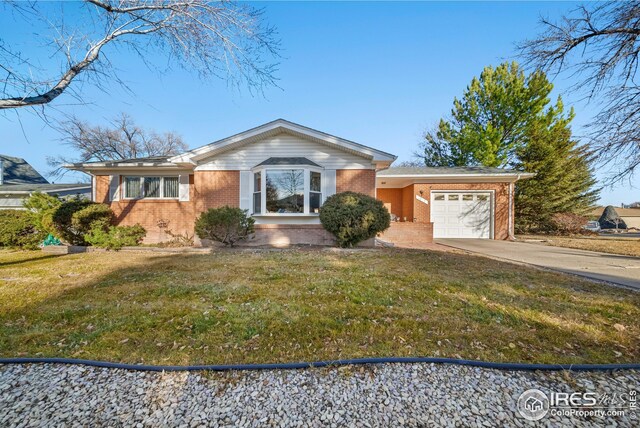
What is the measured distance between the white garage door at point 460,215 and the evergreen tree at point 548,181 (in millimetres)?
5563

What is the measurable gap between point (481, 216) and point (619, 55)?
7.61m

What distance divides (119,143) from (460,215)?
3535cm

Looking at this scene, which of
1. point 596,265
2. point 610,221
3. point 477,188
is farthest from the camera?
point 610,221

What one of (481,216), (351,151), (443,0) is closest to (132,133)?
(351,151)

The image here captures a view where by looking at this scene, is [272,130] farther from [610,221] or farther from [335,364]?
[610,221]

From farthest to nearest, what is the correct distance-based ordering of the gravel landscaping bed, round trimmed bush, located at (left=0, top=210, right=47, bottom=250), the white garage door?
the white garage door < round trimmed bush, located at (left=0, top=210, right=47, bottom=250) < the gravel landscaping bed

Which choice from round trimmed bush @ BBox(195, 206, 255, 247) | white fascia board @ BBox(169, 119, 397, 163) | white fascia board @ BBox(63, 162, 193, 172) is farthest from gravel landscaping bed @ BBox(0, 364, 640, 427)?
white fascia board @ BBox(63, 162, 193, 172)

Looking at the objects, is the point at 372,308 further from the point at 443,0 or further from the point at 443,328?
the point at 443,0

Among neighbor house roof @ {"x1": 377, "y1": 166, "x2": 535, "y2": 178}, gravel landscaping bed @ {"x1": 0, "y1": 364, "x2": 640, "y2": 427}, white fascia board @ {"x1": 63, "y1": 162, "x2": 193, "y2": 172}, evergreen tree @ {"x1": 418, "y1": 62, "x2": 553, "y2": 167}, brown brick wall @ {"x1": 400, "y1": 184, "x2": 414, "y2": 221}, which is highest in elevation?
evergreen tree @ {"x1": 418, "y1": 62, "x2": 553, "y2": 167}

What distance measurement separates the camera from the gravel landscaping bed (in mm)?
1811

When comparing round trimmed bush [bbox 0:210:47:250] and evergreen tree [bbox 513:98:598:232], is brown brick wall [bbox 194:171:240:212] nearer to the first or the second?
round trimmed bush [bbox 0:210:47:250]

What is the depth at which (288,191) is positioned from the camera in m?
9.70

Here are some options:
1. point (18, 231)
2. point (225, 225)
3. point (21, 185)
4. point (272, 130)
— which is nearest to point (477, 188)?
point (272, 130)

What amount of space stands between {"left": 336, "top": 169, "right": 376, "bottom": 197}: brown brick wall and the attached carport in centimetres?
417
